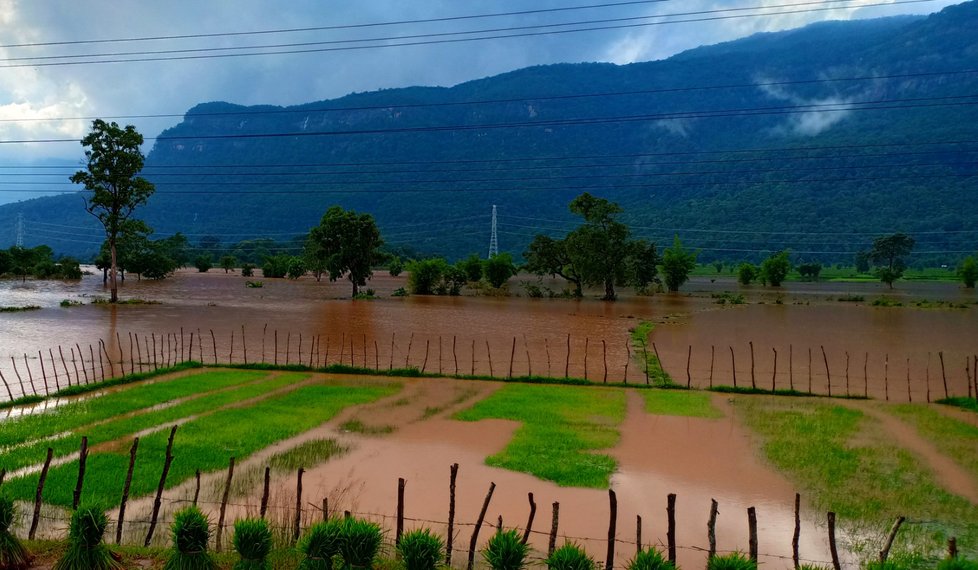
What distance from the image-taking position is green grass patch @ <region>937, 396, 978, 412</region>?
16.1 metres

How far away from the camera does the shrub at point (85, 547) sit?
20.4ft

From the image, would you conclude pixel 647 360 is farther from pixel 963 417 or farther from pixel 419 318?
pixel 419 318

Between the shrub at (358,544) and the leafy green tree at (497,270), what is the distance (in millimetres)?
50709

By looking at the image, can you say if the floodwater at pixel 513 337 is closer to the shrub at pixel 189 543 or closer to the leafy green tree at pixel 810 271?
the shrub at pixel 189 543

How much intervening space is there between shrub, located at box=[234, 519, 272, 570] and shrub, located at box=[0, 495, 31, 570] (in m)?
2.36

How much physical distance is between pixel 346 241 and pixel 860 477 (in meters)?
40.6

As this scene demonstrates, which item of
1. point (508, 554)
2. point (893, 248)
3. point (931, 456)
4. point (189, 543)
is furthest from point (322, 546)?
point (893, 248)

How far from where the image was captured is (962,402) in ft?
53.9

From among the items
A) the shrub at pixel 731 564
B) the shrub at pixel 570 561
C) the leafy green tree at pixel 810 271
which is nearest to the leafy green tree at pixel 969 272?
the leafy green tree at pixel 810 271

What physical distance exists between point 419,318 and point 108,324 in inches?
611

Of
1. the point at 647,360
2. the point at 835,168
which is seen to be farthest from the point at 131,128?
the point at 835,168

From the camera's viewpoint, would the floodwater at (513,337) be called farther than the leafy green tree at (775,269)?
No

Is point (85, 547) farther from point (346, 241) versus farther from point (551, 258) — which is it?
point (551, 258)

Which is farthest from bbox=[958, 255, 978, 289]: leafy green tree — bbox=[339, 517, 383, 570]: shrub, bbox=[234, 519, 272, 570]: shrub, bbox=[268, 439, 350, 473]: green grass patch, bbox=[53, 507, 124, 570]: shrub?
bbox=[53, 507, 124, 570]: shrub
